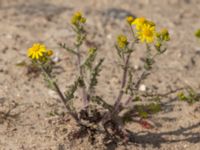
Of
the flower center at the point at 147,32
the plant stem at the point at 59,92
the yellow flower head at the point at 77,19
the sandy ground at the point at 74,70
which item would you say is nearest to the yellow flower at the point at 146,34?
the flower center at the point at 147,32

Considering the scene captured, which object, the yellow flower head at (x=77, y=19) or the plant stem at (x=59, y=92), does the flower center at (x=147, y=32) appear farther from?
the plant stem at (x=59, y=92)

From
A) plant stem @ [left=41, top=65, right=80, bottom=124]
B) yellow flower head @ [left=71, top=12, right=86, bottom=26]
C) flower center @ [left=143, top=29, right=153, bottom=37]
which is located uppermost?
yellow flower head @ [left=71, top=12, right=86, bottom=26]

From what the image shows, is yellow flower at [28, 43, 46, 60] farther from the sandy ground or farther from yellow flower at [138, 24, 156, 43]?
yellow flower at [138, 24, 156, 43]

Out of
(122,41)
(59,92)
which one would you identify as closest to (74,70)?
(59,92)

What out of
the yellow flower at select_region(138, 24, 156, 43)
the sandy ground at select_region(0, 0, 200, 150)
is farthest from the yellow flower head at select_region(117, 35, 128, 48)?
the sandy ground at select_region(0, 0, 200, 150)

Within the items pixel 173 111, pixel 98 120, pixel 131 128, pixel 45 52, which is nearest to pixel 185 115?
pixel 173 111

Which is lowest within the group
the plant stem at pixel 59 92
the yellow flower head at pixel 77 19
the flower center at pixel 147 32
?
the plant stem at pixel 59 92

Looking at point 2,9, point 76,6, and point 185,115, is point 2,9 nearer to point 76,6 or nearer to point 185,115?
point 76,6

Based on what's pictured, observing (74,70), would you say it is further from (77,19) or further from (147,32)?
(147,32)
